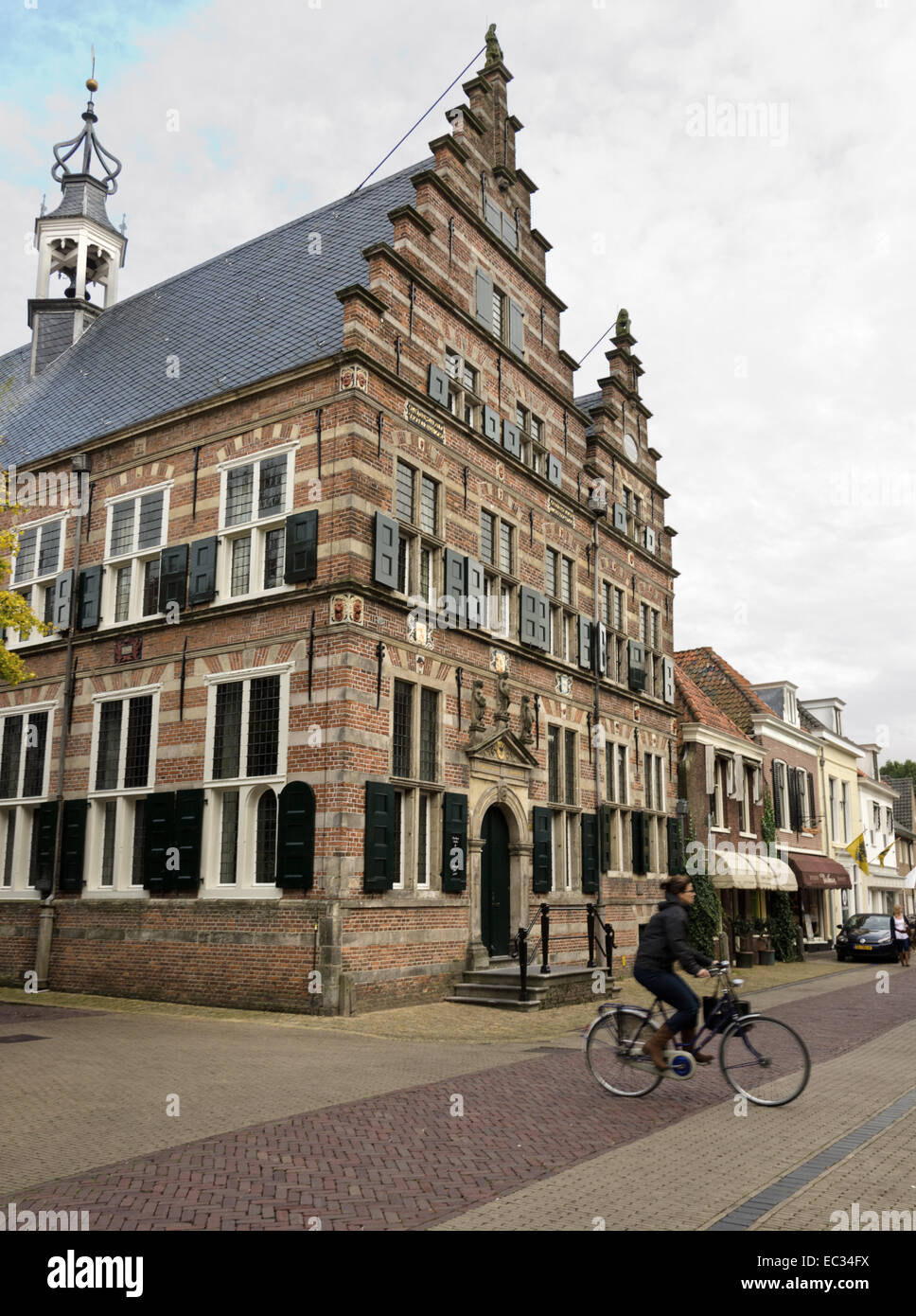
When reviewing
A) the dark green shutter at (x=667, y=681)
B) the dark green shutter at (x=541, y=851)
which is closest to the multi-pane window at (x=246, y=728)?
the dark green shutter at (x=541, y=851)

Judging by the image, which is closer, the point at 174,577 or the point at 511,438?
the point at 174,577

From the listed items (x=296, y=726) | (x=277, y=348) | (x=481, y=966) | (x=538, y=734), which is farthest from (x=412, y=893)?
(x=277, y=348)

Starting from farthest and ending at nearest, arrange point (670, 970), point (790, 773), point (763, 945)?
point (790, 773), point (763, 945), point (670, 970)

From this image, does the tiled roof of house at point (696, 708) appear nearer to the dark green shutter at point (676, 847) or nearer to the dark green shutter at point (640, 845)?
the dark green shutter at point (676, 847)

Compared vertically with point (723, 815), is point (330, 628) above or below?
above

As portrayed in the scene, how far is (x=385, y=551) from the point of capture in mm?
15852

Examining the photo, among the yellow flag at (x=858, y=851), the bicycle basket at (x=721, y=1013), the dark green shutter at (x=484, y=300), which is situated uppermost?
the dark green shutter at (x=484, y=300)

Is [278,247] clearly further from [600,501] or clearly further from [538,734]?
[538,734]

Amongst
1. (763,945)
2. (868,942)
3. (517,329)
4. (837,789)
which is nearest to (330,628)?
(517,329)

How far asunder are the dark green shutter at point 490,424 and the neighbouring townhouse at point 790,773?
18112 mm

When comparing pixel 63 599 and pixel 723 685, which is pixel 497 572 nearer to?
pixel 63 599

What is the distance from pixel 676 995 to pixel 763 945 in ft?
69.3

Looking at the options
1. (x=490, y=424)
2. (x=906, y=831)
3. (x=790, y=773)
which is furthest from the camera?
(x=906, y=831)

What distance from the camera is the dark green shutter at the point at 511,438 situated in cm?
2017
